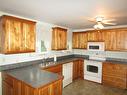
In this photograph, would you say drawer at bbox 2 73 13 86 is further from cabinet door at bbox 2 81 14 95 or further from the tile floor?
the tile floor

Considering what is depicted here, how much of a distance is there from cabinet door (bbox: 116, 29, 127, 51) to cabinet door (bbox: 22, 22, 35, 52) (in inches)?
126

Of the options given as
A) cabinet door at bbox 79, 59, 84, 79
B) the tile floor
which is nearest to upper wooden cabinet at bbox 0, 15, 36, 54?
the tile floor

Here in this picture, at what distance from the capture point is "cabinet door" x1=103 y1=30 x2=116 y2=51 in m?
4.10

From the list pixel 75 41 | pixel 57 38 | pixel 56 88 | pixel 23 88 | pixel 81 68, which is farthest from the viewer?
pixel 75 41

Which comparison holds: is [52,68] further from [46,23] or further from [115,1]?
[115,1]

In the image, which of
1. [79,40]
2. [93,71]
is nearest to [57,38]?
[79,40]

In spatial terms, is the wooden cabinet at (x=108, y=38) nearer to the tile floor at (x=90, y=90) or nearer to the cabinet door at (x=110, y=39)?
the cabinet door at (x=110, y=39)

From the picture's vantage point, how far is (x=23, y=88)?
1.89 meters

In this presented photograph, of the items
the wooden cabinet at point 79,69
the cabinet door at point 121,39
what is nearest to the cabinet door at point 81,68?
the wooden cabinet at point 79,69

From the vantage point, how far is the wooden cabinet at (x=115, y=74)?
3688mm

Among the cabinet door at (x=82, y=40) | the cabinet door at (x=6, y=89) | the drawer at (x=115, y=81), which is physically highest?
the cabinet door at (x=82, y=40)

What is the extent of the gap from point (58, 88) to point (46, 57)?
2026 millimetres

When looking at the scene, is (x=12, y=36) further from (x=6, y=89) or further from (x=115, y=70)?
(x=115, y=70)

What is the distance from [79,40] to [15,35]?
10.7 feet
